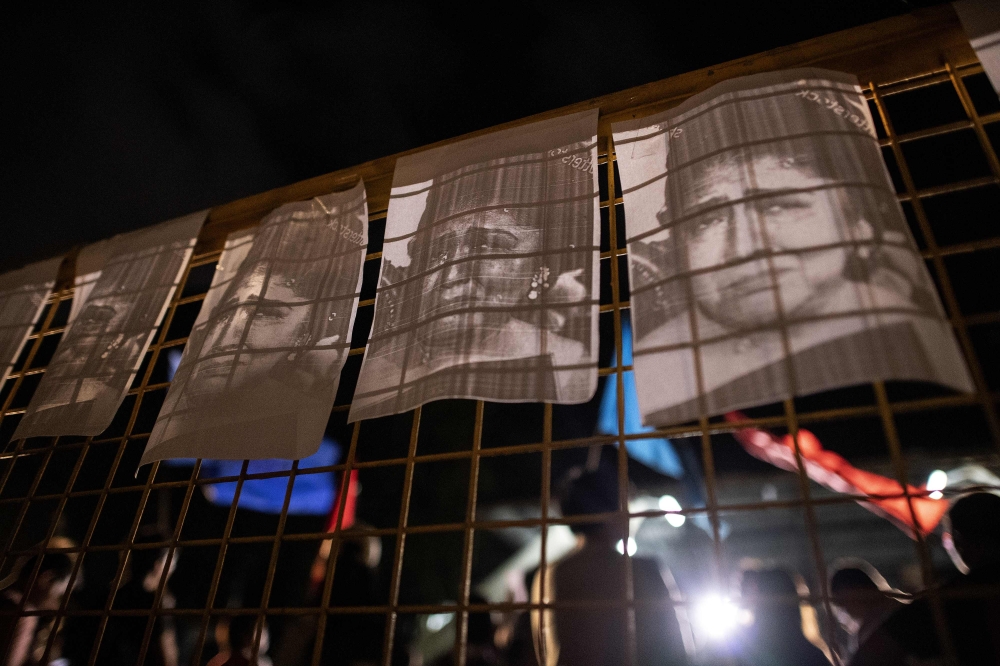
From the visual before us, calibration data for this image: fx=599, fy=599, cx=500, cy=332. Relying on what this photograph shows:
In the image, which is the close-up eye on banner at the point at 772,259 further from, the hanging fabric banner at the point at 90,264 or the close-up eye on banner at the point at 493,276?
the hanging fabric banner at the point at 90,264

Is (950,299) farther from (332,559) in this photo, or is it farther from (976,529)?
(332,559)

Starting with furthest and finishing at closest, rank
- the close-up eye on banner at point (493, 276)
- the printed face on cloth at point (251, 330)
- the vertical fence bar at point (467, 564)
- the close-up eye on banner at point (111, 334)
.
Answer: the close-up eye on banner at point (111, 334) < the printed face on cloth at point (251, 330) < the close-up eye on banner at point (493, 276) < the vertical fence bar at point (467, 564)

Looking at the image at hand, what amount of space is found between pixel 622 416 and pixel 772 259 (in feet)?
2.04

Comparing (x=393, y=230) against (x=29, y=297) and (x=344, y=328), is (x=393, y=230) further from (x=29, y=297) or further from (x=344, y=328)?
(x=29, y=297)

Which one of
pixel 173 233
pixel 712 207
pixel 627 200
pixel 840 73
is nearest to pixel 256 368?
pixel 173 233

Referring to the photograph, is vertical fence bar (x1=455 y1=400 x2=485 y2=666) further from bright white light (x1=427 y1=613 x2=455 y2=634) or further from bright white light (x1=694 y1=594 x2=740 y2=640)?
bright white light (x1=427 y1=613 x2=455 y2=634)

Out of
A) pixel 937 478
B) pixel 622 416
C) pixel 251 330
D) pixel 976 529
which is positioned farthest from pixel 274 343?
pixel 937 478

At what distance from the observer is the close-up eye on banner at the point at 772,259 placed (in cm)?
143

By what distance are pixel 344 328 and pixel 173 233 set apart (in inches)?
53.6

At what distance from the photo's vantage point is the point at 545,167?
2232 mm

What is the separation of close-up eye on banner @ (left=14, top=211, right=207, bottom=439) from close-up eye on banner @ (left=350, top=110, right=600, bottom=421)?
1.21m

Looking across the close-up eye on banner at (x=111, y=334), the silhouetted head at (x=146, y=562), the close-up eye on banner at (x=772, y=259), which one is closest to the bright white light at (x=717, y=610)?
the close-up eye on banner at (x=772, y=259)

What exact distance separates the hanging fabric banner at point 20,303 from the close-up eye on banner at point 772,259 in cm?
308

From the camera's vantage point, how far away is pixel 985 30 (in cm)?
179
